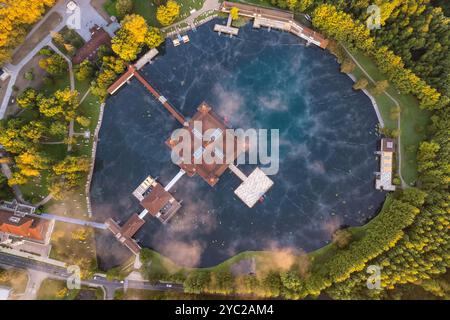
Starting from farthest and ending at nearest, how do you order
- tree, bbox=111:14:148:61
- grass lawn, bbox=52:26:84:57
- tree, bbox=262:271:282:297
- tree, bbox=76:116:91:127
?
grass lawn, bbox=52:26:84:57
tree, bbox=76:116:91:127
tree, bbox=111:14:148:61
tree, bbox=262:271:282:297

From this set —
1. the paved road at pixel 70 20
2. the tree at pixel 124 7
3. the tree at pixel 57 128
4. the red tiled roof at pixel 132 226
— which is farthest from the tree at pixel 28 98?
the red tiled roof at pixel 132 226

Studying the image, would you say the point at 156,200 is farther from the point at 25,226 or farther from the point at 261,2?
the point at 261,2

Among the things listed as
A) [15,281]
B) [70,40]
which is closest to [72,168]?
[15,281]

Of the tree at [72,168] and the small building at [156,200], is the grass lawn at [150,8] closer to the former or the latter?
the tree at [72,168]

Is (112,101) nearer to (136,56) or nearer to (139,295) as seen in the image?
(136,56)

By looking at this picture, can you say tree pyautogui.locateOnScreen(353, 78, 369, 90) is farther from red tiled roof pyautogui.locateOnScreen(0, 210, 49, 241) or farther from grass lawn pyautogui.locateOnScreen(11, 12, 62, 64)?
red tiled roof pyautogui.locateOnScreen(0, 210, 49, 241)

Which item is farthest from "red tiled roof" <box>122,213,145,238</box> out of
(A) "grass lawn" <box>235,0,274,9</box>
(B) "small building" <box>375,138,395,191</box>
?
(A) "grass lawn" <box>235,0,274,9</box>

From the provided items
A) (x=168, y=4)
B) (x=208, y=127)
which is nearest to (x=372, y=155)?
(x=208, y=127)
